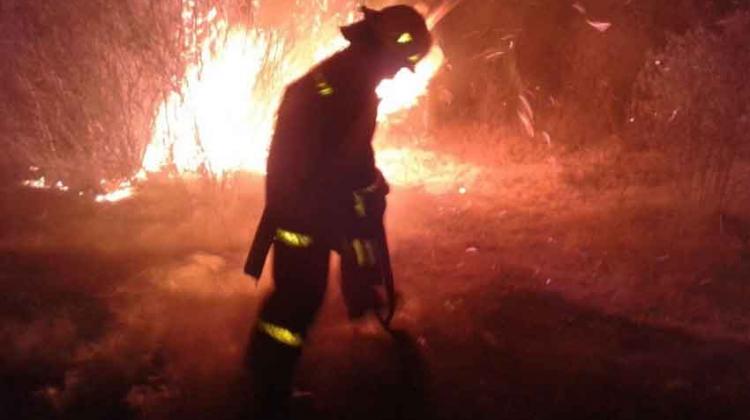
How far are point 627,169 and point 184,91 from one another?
5.02 meters

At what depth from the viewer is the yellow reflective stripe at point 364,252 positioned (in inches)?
155

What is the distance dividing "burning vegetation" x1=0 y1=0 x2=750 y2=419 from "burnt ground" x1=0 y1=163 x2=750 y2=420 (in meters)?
0.02

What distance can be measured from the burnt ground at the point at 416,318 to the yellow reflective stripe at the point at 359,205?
1.04m

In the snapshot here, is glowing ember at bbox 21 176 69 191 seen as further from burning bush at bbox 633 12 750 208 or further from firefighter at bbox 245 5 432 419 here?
burning bush at bbox 633 12 750 208

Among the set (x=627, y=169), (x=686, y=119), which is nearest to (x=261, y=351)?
(x=686, y=119)

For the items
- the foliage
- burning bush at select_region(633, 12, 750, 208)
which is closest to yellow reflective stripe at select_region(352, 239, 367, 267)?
the foliage

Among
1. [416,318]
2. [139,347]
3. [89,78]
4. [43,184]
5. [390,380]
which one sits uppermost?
[89,78]

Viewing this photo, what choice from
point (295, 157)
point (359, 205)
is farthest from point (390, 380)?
point (295, 157)

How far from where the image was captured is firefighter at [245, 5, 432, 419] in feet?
11.7

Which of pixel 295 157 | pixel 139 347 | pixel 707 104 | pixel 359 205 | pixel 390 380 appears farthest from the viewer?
pixel 707 104

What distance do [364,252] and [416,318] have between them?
122 centimetres

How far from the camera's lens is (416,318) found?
500 centimetres

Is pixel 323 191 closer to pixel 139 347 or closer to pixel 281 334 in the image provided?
pixel 281 334

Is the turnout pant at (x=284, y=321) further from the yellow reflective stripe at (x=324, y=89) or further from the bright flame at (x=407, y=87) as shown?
the bright flame at (x=407, y=87)
